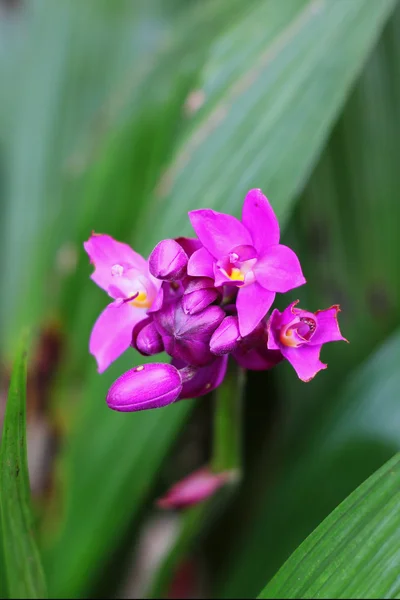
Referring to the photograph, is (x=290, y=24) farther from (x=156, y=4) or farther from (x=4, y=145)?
(x=4, y=145)

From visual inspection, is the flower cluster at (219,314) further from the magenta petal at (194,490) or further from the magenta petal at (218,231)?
the magenta petal at (194,490)

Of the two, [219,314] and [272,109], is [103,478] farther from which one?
[272,109]

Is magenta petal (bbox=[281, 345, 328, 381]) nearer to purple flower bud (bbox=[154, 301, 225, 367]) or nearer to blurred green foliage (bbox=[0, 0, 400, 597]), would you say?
purple flower bud (bbox=[154, 301, 225, 367])

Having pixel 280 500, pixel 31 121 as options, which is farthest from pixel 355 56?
pixel 31 121

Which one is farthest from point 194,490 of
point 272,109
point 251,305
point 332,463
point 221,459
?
point 272,109

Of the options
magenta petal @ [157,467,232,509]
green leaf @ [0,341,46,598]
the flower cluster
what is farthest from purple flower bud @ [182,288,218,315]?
magenta petal @ [157,467,232,509]
